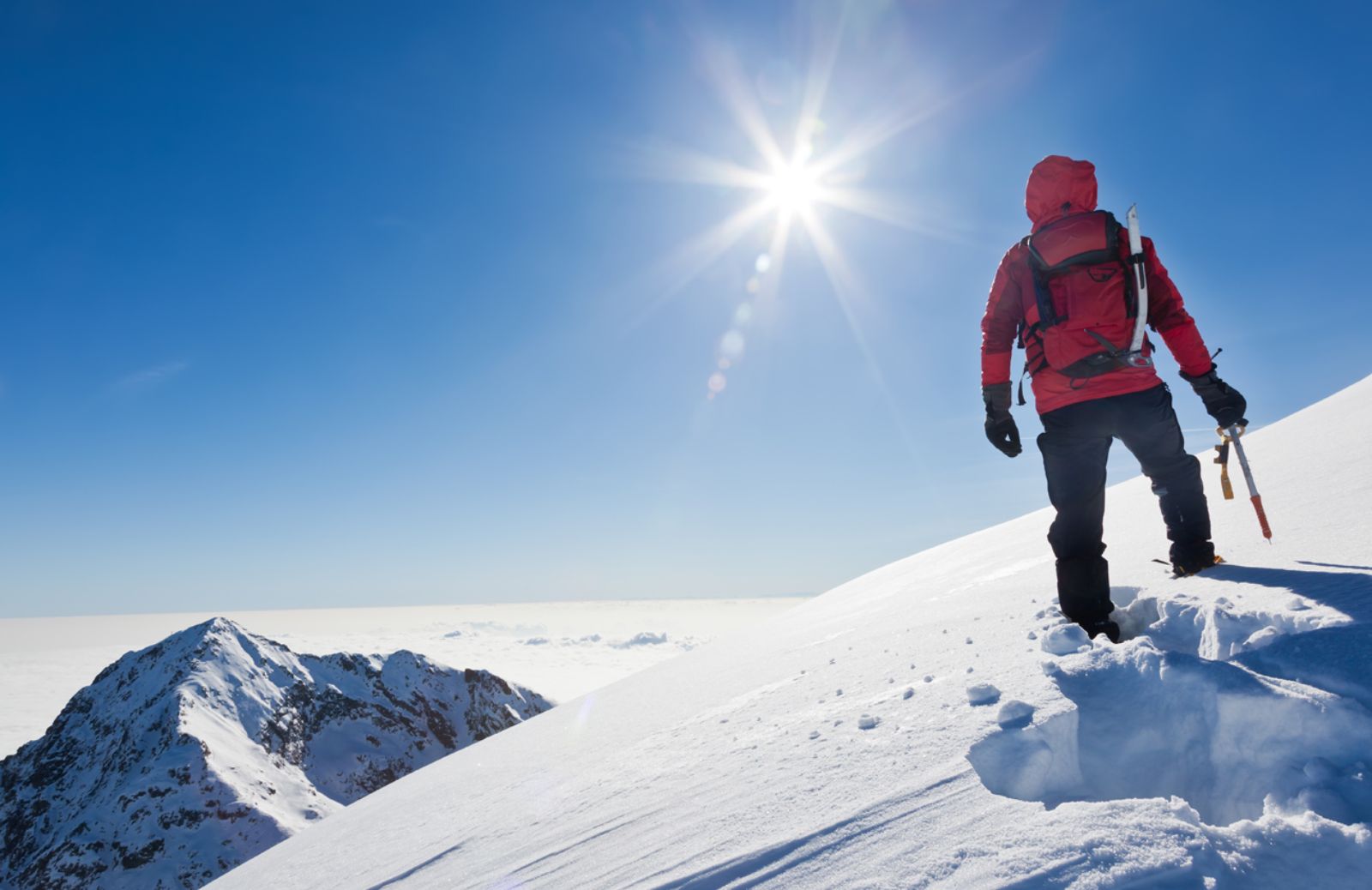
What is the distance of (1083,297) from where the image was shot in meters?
3.33

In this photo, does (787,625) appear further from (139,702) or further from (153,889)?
(139,702)

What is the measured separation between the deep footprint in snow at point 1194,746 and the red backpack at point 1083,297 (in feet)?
6.41

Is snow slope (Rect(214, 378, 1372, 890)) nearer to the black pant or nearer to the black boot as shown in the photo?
the black boot

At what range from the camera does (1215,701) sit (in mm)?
1607

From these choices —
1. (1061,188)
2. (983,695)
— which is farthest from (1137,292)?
(983,695)

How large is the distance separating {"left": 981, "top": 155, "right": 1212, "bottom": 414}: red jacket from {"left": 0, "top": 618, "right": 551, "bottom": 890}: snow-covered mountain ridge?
59064mm

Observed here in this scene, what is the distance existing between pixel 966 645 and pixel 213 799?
216ft

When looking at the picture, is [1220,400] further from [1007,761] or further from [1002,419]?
[1007,761]

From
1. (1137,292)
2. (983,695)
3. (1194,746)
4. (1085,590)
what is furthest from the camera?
(1137,292)

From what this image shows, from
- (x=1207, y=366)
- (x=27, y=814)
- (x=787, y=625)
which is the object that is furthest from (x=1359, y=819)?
(x=27, y=814)

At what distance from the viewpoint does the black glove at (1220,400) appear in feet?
11.1

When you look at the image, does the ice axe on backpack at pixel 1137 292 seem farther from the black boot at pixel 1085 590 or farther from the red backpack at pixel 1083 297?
the black boot at pixel 1085 590

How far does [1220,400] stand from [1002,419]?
1076 millimetres

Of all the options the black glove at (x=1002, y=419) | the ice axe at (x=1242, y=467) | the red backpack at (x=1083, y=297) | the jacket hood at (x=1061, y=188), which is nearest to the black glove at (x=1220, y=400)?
the ice axe at (x=1242, y=467)
